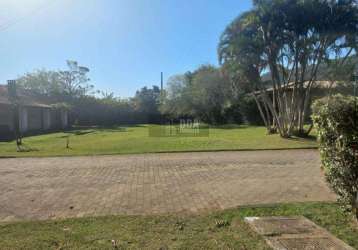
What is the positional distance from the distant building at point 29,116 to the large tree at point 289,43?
16890mm

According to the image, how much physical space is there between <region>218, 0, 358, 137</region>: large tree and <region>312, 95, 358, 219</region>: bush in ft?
42.4

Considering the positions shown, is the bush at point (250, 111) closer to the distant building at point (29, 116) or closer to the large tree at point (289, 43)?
the large tree at point (289, 43)

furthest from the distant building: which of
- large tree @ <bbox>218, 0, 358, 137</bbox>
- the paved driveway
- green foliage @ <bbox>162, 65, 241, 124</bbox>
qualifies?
large tree @ <bbox>218, 0, 358, 137</bbox>

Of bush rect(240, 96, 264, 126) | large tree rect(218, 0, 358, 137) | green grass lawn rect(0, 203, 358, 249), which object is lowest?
green grass lawn rect(0, 203, 358, 249)

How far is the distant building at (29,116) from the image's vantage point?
25.6m

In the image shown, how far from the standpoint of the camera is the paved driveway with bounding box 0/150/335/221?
5594 millimetres

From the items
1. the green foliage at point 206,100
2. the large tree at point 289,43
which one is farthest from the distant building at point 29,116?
the large tree at point 289,43

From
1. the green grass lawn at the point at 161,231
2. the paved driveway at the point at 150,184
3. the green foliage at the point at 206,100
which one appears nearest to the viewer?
the green grass lawn at the point at 161,231

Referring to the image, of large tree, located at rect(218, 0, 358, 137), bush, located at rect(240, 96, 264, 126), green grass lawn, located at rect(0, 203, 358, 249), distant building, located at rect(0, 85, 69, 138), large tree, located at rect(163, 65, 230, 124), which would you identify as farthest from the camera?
large tree, located at rect(163, 65, 230, 124)

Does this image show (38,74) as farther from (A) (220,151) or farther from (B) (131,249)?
(B) (131,249)

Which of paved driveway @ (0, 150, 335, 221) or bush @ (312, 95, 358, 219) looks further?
paved driveway @ (0, 150, 335, 221)

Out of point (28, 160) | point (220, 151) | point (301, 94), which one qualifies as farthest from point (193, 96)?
point (28, 160)

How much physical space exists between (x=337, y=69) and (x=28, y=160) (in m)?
15.8

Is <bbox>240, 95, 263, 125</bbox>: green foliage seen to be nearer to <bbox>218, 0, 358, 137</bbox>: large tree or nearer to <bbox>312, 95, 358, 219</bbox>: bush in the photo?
<bbox>218, 0, 358, 137</bbox>: large tree
